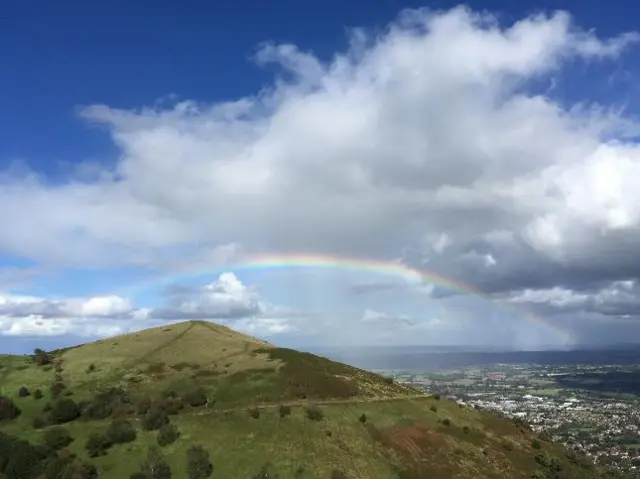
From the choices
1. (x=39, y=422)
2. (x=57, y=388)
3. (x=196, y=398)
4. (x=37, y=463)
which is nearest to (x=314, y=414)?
(x=196, y=398)

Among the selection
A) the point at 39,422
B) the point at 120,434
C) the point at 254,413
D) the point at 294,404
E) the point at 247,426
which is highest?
the point at 294,404

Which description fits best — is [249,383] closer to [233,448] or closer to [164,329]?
[233,448]

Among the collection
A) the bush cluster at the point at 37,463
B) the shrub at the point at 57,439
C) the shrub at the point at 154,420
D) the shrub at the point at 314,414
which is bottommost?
the bush cluster at the point at 37,463

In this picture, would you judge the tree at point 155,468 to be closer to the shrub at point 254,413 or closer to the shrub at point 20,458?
the shrub at point 254,413

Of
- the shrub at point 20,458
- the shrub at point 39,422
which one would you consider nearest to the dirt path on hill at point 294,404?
the shrub at point 20,458

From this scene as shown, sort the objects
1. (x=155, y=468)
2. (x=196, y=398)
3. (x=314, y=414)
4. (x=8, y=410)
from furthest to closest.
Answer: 1. (x=8, y=410)
2. (x=196, y=398)
3. (x=314, y=414)
4. (x=155, y=468)

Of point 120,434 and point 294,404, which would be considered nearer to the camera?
point 120,434

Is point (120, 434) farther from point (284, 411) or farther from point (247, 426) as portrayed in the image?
point (284, 411)
